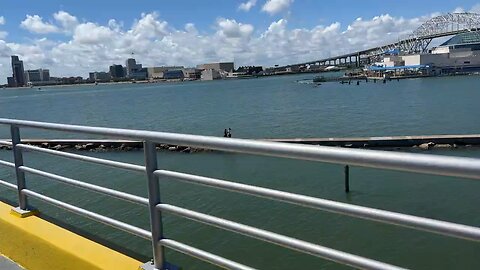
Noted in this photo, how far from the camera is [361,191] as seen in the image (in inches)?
712

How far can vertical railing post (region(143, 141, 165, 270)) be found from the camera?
2719 millimetres


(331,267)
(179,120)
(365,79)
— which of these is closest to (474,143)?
(331,267)

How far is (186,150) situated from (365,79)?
137m

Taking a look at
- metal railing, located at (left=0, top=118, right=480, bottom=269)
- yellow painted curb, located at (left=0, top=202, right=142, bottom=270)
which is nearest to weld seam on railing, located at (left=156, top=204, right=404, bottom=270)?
metal railing, located at (left=0, top=118, right=480, bottom=269)

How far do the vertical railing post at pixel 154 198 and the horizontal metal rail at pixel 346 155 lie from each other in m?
0.10

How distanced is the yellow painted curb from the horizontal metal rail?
110 centimetres

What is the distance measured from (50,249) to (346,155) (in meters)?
2.80

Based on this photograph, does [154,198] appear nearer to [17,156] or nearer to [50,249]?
[50,249]

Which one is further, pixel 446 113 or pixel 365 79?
pixel 365 79

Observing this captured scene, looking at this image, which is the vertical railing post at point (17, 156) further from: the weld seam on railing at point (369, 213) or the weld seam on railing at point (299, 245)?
the weld seam on railing at point (369, 213)

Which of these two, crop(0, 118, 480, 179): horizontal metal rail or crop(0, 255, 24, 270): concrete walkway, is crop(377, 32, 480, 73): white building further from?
crop(0, 118, 480, 179): horizontal metal rail

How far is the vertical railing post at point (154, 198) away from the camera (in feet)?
8.92

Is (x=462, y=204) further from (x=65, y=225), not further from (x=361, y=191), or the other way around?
(x=65, y=225)

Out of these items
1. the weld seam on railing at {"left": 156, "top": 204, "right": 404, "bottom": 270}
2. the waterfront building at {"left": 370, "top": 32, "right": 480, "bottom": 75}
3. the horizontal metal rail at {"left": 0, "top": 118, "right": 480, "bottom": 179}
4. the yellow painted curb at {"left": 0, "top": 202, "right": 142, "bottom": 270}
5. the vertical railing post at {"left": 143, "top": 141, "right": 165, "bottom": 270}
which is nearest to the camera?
the horizontal metal rail at {"left": 0, "top": 118, "right": 480, "bottom": 179}
